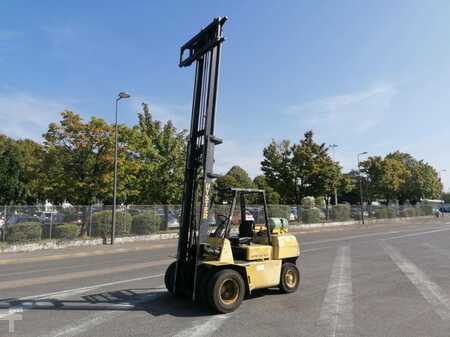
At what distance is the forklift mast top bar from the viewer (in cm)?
768

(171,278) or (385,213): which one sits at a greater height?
(385,213)

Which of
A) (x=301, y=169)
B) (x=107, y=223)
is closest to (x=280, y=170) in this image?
(x=301, y=169)

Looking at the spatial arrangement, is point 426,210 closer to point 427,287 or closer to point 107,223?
point 107,223

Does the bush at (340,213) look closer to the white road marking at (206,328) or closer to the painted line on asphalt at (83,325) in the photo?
the white road marking at (206,328)

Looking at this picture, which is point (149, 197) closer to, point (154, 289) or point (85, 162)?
point (85, 162)

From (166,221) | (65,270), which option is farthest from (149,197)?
(65,270)

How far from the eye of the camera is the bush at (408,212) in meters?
55.5

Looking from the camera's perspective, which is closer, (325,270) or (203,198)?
(203,198)

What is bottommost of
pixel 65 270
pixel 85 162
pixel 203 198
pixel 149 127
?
pixel 65 270

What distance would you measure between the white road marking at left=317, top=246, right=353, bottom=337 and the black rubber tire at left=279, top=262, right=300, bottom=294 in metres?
0.72

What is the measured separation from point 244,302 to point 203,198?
89.4 inches

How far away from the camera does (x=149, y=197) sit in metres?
31.6

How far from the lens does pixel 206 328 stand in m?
5.88

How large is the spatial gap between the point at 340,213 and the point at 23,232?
105ft
